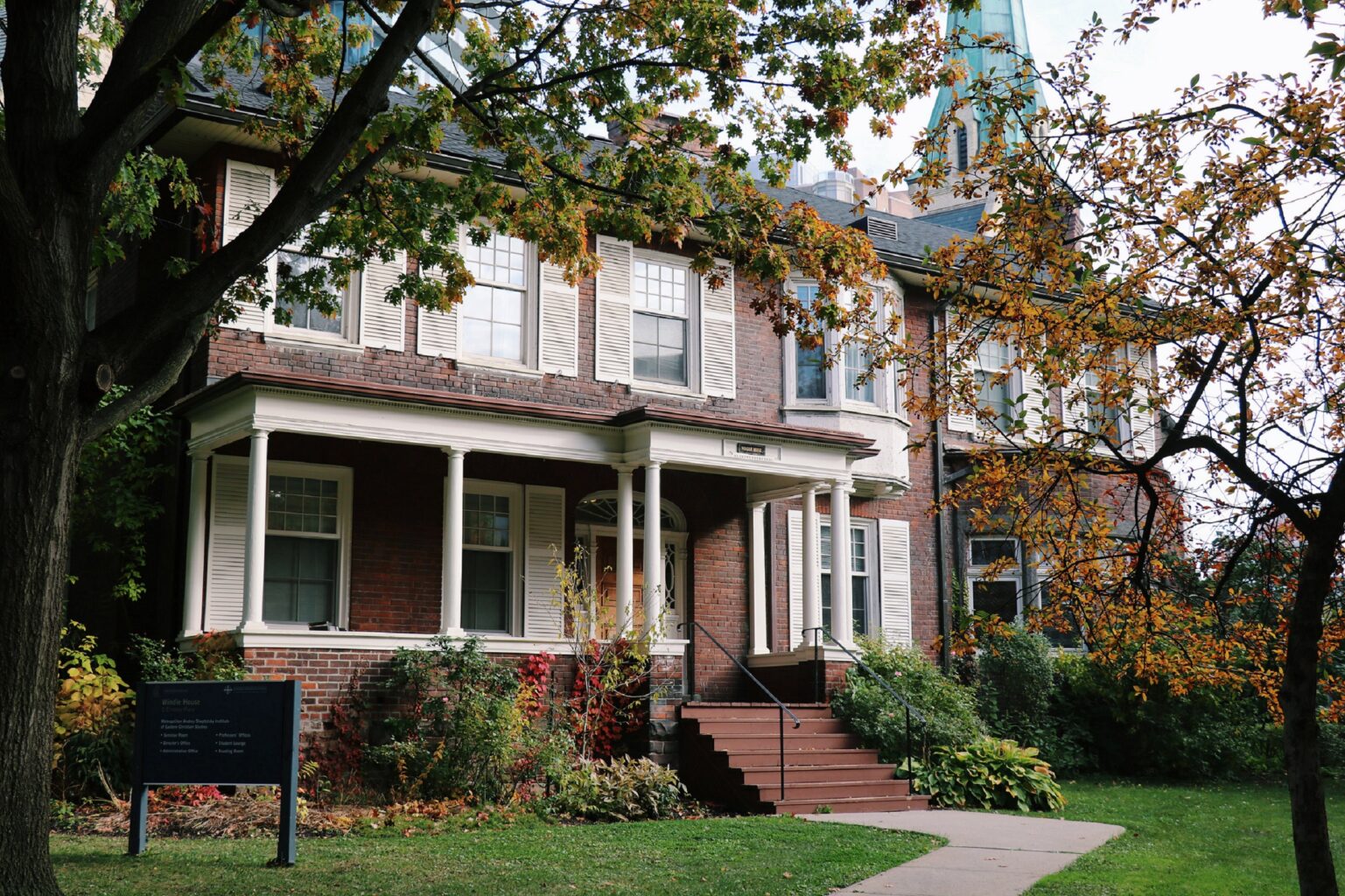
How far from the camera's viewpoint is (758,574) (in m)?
18.4

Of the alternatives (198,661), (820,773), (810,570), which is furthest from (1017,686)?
(198,661)

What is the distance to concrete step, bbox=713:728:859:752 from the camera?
14656 millimetres

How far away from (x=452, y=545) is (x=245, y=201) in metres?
4.56

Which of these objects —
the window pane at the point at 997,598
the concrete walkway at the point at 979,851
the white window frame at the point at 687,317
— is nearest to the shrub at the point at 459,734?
the concrete walkway at the point at 979,851

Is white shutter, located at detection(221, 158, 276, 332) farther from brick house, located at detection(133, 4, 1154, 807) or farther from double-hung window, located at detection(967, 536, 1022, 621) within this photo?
double-hung window, located at detection(967, 536, 1022, 621)

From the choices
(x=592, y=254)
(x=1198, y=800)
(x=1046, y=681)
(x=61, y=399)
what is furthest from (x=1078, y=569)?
(x=1046, y=681)

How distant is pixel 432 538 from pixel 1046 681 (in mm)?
9262

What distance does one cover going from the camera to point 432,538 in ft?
52.6

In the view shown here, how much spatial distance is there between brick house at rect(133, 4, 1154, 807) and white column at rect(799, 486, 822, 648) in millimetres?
35

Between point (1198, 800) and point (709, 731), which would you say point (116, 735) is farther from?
point (1198, 800)

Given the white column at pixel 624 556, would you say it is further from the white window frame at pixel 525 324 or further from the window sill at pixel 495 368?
the white window frame at pixel 525 324

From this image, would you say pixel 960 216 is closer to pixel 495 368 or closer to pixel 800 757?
pixel 495 368

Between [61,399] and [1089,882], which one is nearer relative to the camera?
[61,399]

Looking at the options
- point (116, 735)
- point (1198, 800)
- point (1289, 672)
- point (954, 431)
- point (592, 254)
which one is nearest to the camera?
point (1289, 672)
